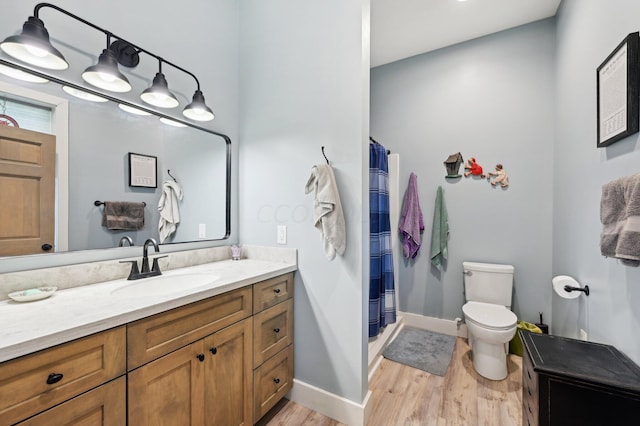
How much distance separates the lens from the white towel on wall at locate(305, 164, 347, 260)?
153 cm

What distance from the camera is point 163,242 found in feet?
5.37

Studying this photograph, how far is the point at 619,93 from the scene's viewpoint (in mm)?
1222

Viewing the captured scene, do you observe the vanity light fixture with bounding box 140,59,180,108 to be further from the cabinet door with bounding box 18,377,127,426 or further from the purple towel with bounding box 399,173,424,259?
the purple towel with bounding box 399,173,424,259

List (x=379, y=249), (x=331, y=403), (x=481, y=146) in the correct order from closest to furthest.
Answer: (x=331, y=403) < (x=379, y=249) < (x=481, y=146)

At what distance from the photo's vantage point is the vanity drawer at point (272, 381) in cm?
148

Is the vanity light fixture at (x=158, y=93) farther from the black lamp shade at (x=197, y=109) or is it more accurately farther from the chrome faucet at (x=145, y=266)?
the chrome faucet at (x=145, y=266)

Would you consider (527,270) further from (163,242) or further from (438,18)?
(163,242)

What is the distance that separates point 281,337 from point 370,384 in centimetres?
88

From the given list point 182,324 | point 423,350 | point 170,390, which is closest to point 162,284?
point 182,324

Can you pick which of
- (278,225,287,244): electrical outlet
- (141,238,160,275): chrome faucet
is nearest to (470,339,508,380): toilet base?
(278,225,287,244): electrical outlet

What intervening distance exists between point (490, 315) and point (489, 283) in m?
0.46

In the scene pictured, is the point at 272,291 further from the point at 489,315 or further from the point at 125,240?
the point at 489,315

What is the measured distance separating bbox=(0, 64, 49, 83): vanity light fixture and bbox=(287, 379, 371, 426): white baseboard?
213cm

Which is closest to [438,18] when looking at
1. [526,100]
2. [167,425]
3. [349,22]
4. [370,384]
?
[526,100]
